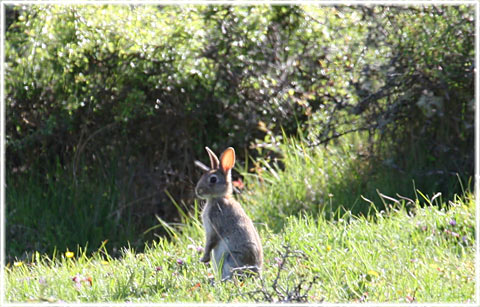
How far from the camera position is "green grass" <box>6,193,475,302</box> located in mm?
4383

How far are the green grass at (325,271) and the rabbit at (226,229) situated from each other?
5.4 inches

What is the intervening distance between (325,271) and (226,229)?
2.57 ft

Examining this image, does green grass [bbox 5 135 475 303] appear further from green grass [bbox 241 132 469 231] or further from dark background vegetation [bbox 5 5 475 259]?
dark background vegetation [bbox 5 5 475 259]

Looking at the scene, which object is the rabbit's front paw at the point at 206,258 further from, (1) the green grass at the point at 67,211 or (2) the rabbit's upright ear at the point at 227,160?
(1) the green grass at the point at 67,211

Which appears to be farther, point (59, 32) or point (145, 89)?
point (145, 89)

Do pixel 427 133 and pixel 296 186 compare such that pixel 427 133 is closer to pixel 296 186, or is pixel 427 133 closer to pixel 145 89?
pixel 296 186

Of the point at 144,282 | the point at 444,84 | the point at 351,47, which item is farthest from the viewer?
the point at 351,47

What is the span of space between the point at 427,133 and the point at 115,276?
376 centimetres

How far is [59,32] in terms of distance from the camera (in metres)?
7.74

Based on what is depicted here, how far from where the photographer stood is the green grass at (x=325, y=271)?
14.4ft

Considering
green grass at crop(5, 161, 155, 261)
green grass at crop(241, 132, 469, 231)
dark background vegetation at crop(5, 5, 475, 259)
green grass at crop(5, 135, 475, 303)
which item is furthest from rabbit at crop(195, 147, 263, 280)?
green grass at crop(5, 161, 155, 261)

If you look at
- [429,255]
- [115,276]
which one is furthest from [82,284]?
[429,255]

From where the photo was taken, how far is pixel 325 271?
4.74 metres

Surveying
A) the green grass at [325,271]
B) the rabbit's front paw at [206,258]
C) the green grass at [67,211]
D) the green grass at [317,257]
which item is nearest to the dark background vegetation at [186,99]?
the green grass at [67,211]
